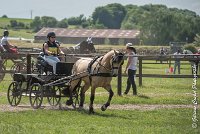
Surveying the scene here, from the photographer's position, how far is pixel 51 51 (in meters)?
16.6

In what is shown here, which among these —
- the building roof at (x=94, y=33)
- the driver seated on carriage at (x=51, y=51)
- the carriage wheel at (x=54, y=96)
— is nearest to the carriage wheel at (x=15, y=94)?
the carriage wheel at (x=54, y=96)

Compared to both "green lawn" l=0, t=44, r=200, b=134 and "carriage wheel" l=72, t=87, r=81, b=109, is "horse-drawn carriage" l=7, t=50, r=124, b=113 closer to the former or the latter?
"carriage wheel" l=72, t=87, r=81, b=109

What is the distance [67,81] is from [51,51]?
1.03 m

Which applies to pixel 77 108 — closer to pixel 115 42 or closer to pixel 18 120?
pixel 18 120

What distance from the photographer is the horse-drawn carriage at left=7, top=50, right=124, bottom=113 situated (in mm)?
15055

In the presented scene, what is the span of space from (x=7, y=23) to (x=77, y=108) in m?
184

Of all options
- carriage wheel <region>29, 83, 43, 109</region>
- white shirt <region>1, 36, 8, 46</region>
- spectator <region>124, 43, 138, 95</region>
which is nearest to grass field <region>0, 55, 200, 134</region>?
carriage wheel <region>29, 83, 43, 109</region>

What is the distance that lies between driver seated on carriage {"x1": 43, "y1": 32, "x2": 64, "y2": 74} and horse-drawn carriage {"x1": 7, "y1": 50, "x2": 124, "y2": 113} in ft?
0.45

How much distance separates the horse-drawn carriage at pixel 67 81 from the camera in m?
15.1

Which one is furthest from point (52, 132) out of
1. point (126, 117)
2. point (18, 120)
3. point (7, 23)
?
point (7, 23)

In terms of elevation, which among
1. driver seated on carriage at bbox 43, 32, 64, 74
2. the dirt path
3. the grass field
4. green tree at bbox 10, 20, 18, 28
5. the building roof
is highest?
green tree at bbox 10, 20, 18, 28

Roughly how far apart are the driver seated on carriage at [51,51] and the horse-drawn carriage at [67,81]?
137 mm

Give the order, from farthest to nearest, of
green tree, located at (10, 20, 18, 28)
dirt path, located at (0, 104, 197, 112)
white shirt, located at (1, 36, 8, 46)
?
1. green tree, located at (10, 20, 18, 28)
2. white shirt, located at (1, 36, 8, 46)
3. dirt path, located at (0, 104, 197, 112)

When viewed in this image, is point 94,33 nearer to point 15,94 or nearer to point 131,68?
point 131,68
